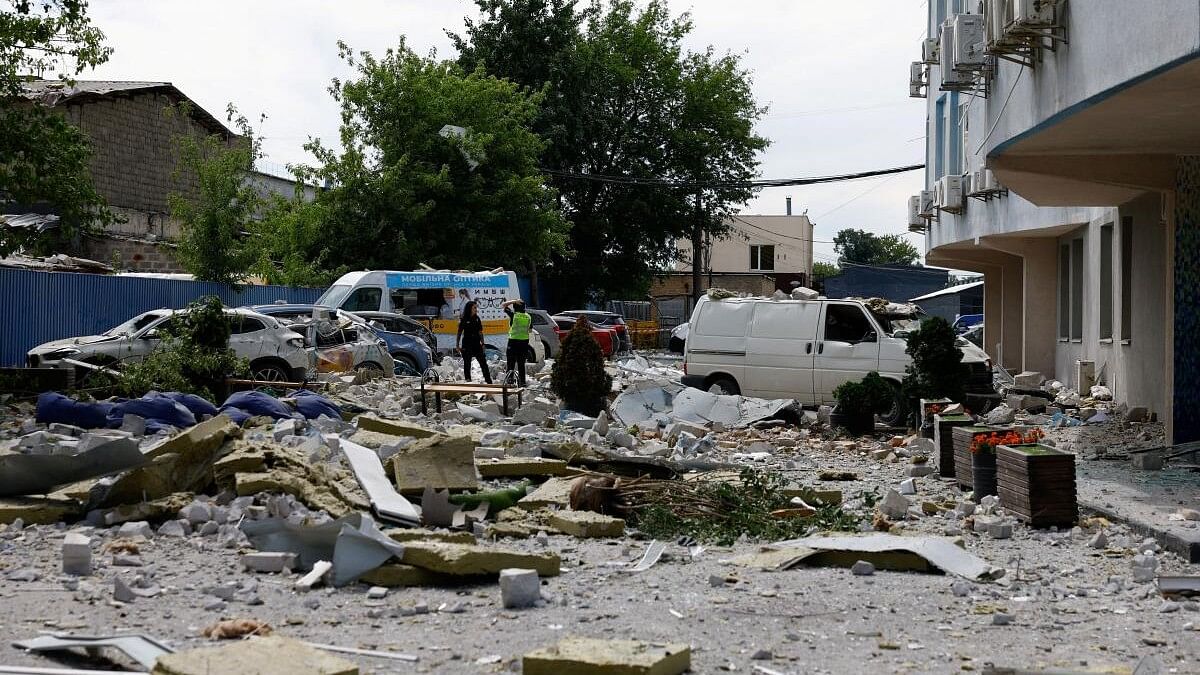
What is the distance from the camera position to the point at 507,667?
5.27 meters

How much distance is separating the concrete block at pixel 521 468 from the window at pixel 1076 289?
15.5m

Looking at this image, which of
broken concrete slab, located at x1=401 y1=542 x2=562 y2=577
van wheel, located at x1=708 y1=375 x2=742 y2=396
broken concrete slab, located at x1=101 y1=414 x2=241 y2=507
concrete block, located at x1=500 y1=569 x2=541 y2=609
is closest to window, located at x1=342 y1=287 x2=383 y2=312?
van wheel, located at x1=708 y1=375 x2=742 y2=396

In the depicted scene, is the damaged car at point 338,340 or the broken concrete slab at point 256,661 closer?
the broken concrete slab at point 256,661

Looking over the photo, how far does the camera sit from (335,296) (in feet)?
90.0

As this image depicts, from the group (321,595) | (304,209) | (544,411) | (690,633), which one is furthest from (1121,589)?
(304,209)

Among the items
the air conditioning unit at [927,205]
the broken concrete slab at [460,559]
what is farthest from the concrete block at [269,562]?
the air conditioning unit at [927,205]

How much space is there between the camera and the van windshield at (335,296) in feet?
89.0

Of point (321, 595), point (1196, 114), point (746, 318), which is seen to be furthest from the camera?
point (746, 318)

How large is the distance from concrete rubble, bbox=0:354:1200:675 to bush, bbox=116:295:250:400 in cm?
357

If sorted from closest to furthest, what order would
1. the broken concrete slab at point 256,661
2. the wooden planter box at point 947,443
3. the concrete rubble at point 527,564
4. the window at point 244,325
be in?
1. the broken concrete slab at point 256,661
2. the concrete rubble at point 527,564
3. the wooden planter box at point 947,443
4. the window at point 244,325

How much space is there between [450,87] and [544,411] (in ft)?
82.7

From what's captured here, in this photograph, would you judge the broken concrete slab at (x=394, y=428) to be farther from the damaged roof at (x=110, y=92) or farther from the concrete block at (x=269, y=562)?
the damaged roof at (x=110, y=92)

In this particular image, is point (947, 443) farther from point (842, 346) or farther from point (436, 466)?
point (842, 346)

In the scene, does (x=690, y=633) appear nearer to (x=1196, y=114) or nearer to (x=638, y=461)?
(x=638, y=461)
